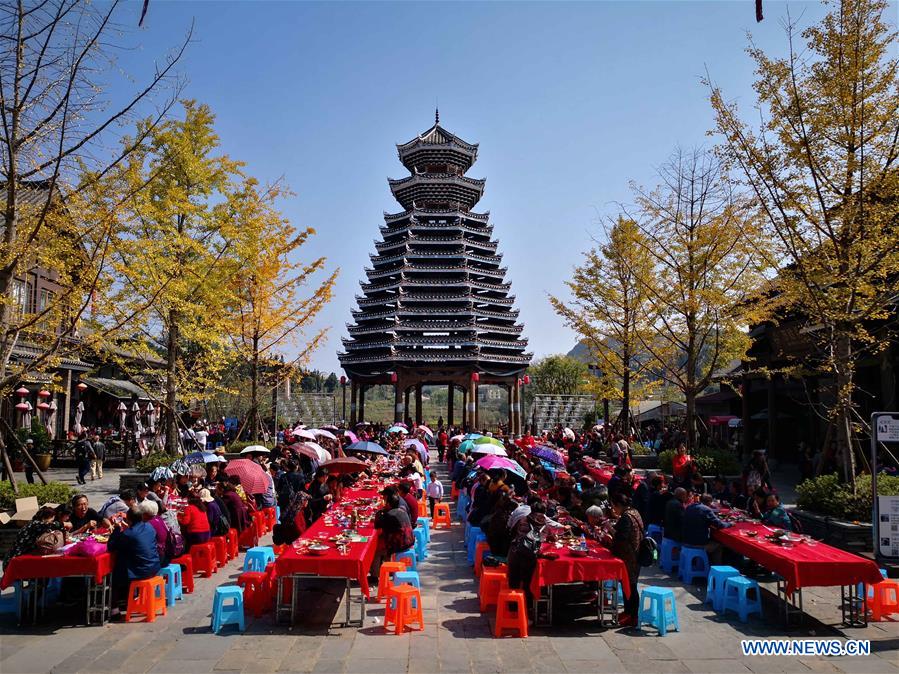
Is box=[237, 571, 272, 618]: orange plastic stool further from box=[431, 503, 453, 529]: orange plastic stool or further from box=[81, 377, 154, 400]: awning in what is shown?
box=[81, 377, 154, 400]: awning

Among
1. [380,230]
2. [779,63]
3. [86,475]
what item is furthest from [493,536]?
[380,230]

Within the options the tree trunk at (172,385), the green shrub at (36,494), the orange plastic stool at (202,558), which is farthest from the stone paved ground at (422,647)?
the tree trunk at (172,385)

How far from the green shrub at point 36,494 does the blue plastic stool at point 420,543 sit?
7005 mm

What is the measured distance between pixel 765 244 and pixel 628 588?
40.3 feet

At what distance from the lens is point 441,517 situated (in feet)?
55.8

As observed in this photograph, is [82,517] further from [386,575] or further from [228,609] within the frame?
[386,575]

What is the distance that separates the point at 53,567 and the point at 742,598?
30.0ft

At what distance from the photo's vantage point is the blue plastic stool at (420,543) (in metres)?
12.6

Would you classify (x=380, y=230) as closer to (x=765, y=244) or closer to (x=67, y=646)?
(x=765, y=244)

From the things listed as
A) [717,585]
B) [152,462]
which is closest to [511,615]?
[717,585]

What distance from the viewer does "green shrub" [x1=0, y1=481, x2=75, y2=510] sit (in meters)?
12.6

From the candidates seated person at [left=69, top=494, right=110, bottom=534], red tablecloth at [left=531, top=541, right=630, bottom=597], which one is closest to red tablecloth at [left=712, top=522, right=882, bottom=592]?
red tablecloth at [left=531, top=541, right=630, bottom=597]

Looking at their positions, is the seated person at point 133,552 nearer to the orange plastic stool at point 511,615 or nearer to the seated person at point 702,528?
the orange plastic stool at point 511,615

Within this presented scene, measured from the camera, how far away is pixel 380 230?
50.9 metres
